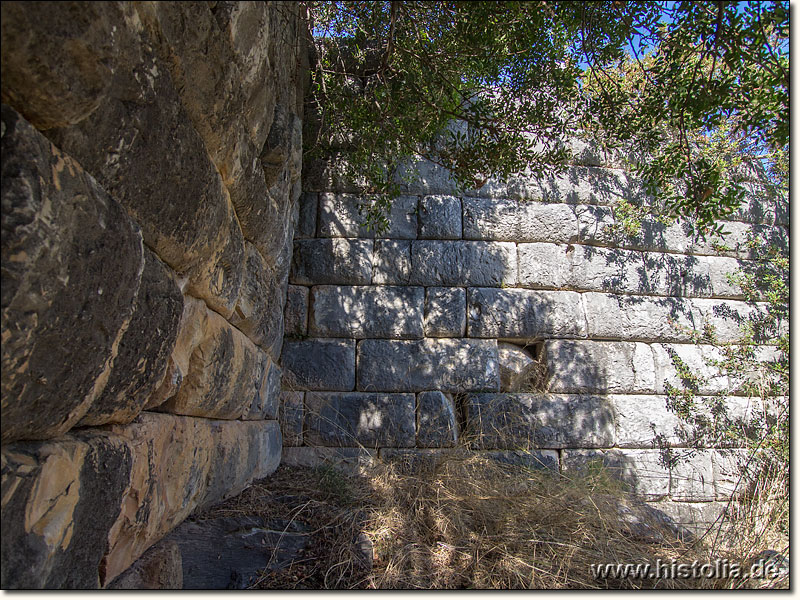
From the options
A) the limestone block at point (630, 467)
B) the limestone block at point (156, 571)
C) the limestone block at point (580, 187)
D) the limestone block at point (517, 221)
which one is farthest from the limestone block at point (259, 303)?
the limestone block at point (630, 467)

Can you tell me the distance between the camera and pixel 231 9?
1.87 m

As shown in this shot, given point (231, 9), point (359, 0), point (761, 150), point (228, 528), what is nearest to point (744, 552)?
point (228, 528)

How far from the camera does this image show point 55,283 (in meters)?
1.14

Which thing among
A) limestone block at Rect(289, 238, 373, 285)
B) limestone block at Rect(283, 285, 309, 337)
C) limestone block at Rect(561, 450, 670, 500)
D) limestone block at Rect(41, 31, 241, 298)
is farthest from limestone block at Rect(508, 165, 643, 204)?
limestone block at Rect(41, 31, 241, 298)

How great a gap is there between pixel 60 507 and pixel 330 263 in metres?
3.48

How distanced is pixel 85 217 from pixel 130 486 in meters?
0.88

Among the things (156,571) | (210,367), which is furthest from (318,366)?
(156,571)

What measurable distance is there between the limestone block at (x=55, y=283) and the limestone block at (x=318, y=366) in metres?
2.99

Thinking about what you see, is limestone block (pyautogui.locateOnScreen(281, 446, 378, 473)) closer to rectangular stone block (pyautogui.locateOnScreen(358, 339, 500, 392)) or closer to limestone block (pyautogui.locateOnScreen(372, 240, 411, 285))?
rectangular stone block (pyautogui.locateOnScreen(358, 339, 500, 392))

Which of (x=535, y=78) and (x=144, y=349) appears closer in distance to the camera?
(x=144, y=349)

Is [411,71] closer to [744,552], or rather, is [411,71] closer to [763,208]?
[744,552]

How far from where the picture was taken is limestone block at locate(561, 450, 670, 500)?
4.44 metres

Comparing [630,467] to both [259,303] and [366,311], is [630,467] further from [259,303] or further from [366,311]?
[259,303]

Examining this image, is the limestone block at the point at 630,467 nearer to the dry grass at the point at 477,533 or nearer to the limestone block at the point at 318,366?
the dry grass at the point at 477,533
